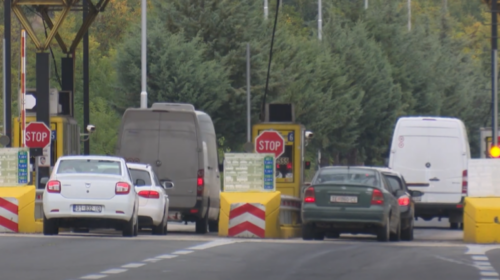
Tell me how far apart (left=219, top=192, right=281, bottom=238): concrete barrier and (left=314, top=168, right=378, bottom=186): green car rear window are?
1.19 metres

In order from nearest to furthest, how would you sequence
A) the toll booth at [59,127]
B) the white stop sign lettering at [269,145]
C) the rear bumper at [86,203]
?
1. the rear bumper at [86,203]
2. the toll booth at [59,127]
3. the white stop sign lettering at [269,145]

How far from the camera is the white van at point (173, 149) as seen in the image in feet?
85.1

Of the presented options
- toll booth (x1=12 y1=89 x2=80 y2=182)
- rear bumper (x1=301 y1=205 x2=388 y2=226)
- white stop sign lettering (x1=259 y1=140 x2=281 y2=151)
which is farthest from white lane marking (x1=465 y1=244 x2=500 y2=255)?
toll booth (x1=12 y1=89 x2=80 y2=182)

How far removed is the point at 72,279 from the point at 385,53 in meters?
53.4

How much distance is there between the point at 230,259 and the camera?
16.5 metres

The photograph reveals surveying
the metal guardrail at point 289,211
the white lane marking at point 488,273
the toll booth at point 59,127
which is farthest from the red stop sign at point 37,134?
the white lane marking at point 488,273

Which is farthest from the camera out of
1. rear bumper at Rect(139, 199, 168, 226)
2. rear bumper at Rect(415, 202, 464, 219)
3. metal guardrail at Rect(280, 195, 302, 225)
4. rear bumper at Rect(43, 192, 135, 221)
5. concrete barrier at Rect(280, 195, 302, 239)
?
rear bumper at Rect(415, 202, 464, 219)

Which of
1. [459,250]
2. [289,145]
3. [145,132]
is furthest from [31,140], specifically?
[459,250]

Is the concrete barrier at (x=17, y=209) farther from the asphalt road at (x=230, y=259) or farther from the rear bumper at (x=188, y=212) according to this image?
the rear bumper at (x=188, y=212)

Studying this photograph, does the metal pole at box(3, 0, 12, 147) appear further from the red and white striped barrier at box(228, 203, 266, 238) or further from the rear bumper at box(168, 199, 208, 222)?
the red and white striped barrier at box(228, 203, 266, 238)

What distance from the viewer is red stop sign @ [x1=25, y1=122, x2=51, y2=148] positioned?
28719 millimetres

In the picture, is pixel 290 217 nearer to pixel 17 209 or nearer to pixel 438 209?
pixel 17 209

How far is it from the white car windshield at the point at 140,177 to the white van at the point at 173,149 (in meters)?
2.31

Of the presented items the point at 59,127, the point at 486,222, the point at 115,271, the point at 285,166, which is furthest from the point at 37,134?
the point at 115,271
